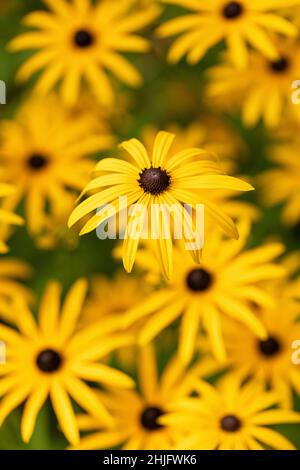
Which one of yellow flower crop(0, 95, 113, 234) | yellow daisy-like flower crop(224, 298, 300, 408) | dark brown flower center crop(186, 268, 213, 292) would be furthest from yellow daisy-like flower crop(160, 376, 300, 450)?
yellow flower crop(0, 95, 113, 234)

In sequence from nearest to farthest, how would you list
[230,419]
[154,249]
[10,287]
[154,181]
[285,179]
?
[154,181] → [154,249] → [230,419] → [10,287] → [285,179]

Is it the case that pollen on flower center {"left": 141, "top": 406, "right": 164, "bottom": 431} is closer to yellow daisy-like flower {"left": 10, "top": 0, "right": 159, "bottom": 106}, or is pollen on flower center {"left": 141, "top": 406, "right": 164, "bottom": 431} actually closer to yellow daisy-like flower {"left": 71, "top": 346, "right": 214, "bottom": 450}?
yellow daisy-like flower {"left": 71, "top": 346, "right": 214, "bottom": 450}

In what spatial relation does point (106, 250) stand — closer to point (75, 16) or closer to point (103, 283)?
point (103, 283)

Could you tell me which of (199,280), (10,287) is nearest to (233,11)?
(199,280)

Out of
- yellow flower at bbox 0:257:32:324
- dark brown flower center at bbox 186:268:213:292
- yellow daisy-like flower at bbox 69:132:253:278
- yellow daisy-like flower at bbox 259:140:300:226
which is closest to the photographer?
yellow daisy-like flower at bbox 69:132:253:278

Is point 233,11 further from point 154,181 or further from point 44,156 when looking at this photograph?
point 154,181

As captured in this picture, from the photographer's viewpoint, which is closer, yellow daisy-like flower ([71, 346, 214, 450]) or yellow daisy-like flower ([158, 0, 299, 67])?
yellow daisy-like flower ([71, 346, 214, 450])
